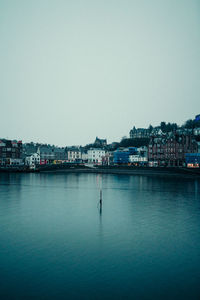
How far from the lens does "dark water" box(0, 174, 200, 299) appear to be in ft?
55.5

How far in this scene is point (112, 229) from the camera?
3147 centimetres

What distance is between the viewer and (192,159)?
427ft

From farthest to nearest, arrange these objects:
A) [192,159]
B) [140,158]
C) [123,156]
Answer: [123,156] → [140,158] → [192,159]

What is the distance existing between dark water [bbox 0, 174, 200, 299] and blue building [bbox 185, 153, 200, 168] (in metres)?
89.3

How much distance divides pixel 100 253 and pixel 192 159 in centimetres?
11588

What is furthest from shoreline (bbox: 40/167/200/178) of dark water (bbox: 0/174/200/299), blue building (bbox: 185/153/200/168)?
dark water (bbox: 0/174/200/299)

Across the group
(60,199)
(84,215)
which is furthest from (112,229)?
(60,199)

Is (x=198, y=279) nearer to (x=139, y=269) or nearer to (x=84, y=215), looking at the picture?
(x=139, y=269)

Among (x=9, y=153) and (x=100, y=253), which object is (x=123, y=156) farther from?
(x=100, y=253)

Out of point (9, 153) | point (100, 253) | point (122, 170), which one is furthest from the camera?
point (9, 153)

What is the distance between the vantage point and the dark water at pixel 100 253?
16.9 meters

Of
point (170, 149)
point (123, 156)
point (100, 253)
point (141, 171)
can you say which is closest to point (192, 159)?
point (170, 149)

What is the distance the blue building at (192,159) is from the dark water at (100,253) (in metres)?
89.3

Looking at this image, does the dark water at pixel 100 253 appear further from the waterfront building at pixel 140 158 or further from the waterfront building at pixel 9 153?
the waterfront building at pixel 140 158
